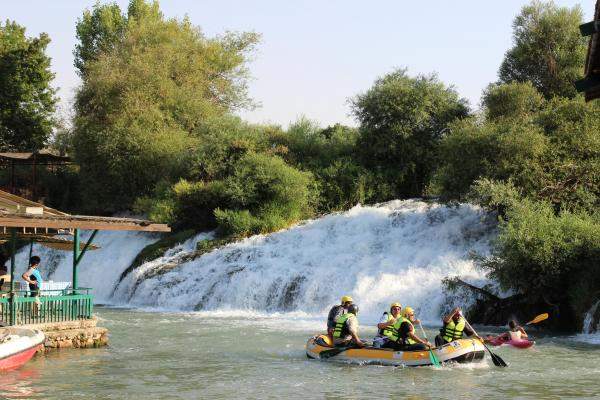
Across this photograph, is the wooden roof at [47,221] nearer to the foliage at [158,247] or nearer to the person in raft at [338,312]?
the person in raft at [338,312]

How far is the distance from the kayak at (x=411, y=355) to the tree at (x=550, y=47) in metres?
26.0

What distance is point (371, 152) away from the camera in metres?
45.9

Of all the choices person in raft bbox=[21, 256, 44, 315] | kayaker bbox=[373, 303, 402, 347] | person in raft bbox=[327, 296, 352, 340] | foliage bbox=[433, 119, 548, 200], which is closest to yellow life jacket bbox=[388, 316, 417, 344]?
kayaker bbox=[373, 303, 402, 347]

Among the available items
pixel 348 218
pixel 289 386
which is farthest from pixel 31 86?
pixel 289 386

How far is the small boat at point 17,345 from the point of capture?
18.8 meters

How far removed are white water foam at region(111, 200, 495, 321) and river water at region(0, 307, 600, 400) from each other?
7.07 meters

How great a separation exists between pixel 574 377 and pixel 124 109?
35.4 meters

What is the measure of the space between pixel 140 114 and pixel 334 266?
18.7m

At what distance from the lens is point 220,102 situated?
200 feet

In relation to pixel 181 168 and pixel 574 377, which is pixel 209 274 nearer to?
pixel 181 168

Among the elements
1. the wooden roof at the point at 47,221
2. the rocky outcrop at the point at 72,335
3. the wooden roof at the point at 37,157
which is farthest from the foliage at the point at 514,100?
the wooden roof at the point at 37,157

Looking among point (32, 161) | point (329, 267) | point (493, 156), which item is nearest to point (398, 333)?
point (329, 267)

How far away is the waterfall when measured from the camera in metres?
32.5

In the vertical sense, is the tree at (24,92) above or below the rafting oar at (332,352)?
above
